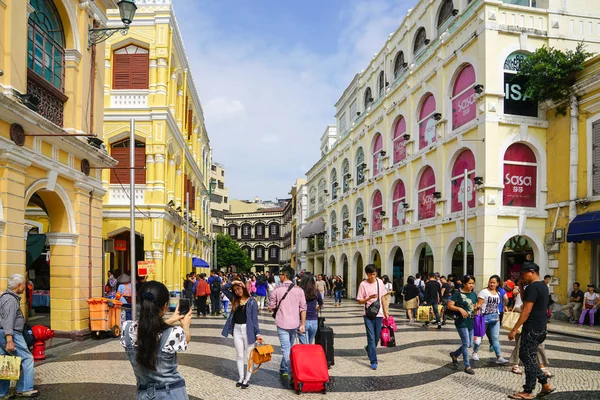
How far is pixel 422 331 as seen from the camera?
15.3 m

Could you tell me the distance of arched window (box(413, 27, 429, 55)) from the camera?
25844 millimetres

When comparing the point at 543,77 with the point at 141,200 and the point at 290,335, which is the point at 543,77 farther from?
the point at 141,200

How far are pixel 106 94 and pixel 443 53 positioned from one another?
548 inches

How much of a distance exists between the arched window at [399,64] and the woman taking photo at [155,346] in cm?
2630

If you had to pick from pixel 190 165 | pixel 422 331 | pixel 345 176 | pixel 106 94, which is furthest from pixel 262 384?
pixel 345 176

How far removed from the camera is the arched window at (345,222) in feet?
122

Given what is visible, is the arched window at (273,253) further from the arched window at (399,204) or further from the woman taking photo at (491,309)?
the woman taking photo at (491,309)

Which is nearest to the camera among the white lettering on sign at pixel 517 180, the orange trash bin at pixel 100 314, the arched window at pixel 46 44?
the arched window at pixel 46 44

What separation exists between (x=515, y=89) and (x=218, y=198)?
73.1 metres

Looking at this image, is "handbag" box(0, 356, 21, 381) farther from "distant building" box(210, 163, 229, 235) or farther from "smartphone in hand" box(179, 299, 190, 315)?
"distant building" box(210, 163, 229, 235)

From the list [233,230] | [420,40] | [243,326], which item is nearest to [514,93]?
[420,40]

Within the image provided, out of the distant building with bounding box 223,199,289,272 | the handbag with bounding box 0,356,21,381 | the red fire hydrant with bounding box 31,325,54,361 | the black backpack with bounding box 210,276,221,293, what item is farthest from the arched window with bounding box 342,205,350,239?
the distant building with bounding box 223,199,289,272

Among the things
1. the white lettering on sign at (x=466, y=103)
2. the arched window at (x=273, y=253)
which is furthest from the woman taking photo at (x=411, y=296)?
the arched window at (x=273, y=253)

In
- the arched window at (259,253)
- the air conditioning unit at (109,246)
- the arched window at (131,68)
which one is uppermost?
the arched window at (131,68)
